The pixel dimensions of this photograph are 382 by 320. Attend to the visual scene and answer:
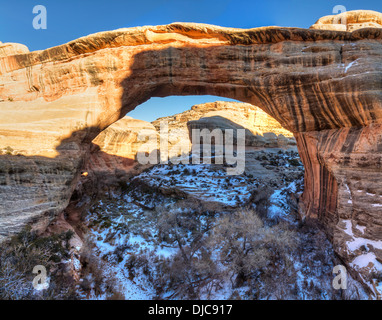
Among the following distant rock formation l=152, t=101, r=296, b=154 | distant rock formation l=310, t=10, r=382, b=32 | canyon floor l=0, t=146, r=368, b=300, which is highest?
distant rock formation l=310, t=10, r=382, b=32

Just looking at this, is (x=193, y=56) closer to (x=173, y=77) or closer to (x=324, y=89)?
(x=173, y=77)

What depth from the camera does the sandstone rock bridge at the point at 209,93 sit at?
6992mm

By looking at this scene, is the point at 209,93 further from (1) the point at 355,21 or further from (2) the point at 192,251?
(1) the point at 355,21

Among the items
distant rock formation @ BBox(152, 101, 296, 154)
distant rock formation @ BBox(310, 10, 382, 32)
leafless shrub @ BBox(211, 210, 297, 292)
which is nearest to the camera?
leafless shrub @ BBox(211, 210, 297, 292)

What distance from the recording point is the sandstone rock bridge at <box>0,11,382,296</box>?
275 inches

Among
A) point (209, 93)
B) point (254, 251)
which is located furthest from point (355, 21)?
point (254, 251)

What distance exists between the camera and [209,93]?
10086mm

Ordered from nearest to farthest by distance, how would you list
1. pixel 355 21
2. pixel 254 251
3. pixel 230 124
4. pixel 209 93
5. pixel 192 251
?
pixel 254 251
pixel 192 251
pixel 209 93
pixel 355 21
pixel 230 124

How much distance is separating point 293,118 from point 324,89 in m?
1.60

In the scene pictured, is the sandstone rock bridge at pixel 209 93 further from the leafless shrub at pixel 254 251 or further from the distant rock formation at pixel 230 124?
the distant rock formation at pixel 230 124

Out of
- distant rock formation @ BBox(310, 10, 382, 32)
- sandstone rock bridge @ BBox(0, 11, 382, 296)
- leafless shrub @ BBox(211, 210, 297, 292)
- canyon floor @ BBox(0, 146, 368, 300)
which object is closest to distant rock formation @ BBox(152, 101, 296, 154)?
canyon floor @ BBox(0, 146, 368, 300)

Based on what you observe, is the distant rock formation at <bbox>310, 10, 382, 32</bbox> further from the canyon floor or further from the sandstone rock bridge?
the canyon floor

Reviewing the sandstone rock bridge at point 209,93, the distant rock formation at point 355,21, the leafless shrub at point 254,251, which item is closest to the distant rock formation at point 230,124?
the sandstone rock bridge at point 209,93

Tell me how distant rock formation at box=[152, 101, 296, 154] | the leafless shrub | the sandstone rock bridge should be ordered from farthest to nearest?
distant rock formation at box=[152, 101, 296, 154] < the leafless shrub < the sandstone rock bridge
